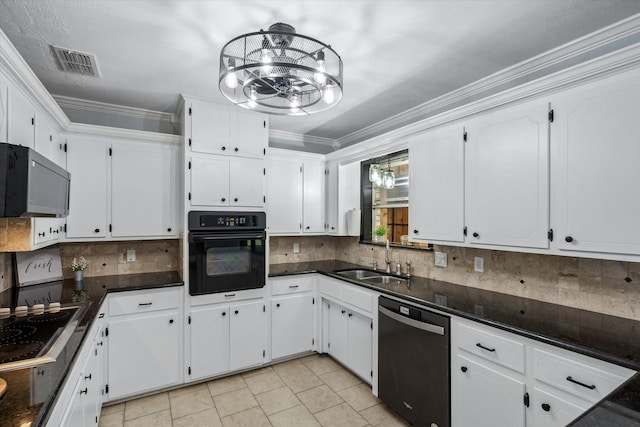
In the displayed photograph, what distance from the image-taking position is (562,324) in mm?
1691

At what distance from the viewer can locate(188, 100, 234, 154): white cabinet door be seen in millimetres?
2834

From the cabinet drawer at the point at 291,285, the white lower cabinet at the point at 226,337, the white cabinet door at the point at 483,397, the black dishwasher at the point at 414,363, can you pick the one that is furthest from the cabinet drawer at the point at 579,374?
the white lower cabinet at the point at 226,337

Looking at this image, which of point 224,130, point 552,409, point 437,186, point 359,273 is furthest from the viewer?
point 359,273

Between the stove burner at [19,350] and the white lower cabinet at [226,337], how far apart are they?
1399 mm

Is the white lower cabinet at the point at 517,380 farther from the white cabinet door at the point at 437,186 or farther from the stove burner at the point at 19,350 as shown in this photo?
the stove burner at the point at 19,350

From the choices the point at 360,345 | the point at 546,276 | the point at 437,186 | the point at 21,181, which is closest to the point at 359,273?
the point at 360,345

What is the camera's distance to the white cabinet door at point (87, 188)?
2.69 meters

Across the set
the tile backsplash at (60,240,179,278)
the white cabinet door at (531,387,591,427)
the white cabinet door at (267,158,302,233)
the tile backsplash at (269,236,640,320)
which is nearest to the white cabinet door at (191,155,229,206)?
the white cabinet door at (267,158,302,233)

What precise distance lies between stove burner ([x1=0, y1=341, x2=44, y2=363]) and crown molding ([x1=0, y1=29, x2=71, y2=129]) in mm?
1323

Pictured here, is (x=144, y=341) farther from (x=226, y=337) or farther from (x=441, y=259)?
(x=441, y=259)

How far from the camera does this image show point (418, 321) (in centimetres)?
Answer: 215

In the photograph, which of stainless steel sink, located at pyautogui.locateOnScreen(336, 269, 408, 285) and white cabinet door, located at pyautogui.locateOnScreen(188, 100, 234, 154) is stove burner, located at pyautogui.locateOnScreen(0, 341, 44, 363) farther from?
stainless steel sink, located at pyautogui.locateOnScreen(336, 269, 408, 285)

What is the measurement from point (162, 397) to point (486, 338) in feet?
8.45

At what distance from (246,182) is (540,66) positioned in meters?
2.50
